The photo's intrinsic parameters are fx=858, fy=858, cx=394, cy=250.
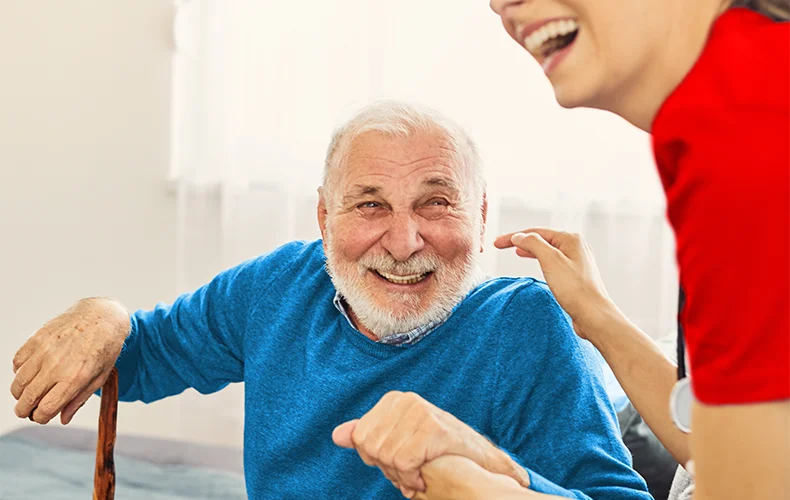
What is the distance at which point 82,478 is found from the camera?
6.18 feet

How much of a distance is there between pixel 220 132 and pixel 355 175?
1.88 m

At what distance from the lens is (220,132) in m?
3.23

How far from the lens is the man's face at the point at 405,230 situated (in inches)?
56.5

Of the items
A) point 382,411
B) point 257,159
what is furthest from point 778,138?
point 257,159

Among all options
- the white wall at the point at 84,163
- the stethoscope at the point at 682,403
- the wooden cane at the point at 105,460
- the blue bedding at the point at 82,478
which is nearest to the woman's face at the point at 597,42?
the stethoscope at the point at 682,403

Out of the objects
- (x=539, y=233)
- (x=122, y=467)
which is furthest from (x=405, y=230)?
(x=122, y=467)

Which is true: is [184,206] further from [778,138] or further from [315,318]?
[778,138]

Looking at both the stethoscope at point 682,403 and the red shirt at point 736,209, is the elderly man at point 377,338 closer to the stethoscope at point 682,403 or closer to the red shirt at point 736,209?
the stethoscope at point 682,403

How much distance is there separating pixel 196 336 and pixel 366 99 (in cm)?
119

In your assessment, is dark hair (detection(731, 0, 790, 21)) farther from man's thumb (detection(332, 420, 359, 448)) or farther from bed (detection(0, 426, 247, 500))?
bed (detection(0, 426, 247, 500))

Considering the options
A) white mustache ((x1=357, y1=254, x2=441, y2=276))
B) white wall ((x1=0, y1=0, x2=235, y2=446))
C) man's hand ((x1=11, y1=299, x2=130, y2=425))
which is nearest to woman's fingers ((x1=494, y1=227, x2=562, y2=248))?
white mustache ((x1=357, y1=254, x2=441, y2=276))

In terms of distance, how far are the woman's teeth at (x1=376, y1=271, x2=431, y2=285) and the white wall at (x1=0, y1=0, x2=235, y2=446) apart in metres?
2.17

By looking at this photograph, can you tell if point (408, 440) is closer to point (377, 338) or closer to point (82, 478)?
point (377, 338)

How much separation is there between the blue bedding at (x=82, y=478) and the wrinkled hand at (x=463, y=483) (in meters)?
1.02
